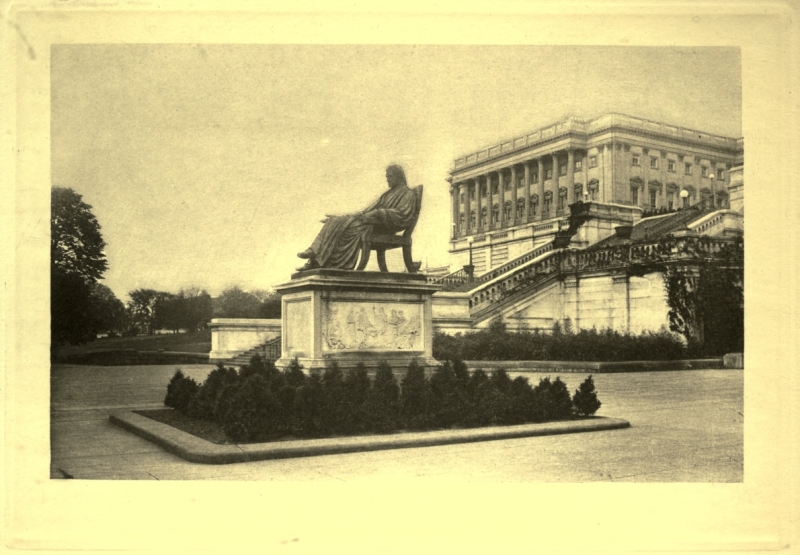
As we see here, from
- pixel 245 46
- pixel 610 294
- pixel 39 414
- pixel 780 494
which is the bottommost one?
pixel 780 494

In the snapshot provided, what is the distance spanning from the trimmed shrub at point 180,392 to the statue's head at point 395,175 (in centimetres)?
384

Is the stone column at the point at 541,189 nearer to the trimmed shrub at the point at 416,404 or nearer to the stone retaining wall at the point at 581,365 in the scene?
the stone retaining wall at the point at 581,365

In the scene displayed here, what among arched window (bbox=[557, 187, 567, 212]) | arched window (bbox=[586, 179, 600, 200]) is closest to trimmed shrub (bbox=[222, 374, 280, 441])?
arched window (bbox=[586, 179, 600, 200])

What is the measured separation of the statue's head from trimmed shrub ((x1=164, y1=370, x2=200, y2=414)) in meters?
3.84

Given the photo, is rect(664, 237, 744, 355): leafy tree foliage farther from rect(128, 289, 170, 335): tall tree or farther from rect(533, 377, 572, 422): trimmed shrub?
rect(128, 289, 170, 335): tall tree

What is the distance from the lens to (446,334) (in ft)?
48.4

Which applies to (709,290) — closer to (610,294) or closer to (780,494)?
(610,294)

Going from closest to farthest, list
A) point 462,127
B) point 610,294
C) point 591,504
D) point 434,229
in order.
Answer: point 591,504, point 462,127, point 434,229, point 610,294

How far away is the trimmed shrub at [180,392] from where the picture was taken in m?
9.53

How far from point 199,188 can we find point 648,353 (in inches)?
317

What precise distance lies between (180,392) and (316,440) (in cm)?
270

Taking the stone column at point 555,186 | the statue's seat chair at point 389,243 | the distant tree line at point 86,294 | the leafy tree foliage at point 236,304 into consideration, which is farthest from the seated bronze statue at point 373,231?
the stone column at point 555,186

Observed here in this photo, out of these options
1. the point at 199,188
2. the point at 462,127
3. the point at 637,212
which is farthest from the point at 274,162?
the point at 637,212

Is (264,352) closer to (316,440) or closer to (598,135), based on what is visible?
(316,440)
